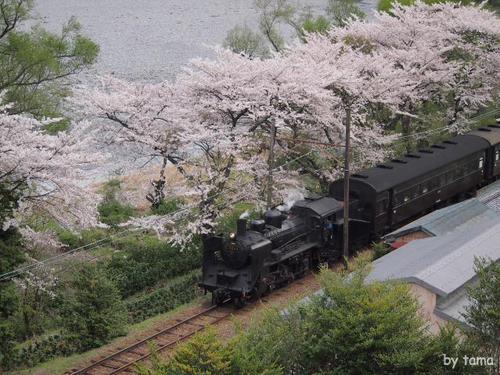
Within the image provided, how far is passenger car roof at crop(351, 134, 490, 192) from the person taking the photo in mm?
25984

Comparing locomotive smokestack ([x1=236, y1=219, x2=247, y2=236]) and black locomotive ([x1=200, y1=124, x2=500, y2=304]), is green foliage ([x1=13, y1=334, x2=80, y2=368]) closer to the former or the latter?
black locomotive ([x1=200, y1=124, x2=500, y2=304])

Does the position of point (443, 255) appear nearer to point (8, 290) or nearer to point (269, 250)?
point (269, 250)

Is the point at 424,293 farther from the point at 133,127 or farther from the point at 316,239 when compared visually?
the point at 133,127

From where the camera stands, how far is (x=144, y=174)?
4006 cm

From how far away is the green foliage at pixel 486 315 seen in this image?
1468 centimetres

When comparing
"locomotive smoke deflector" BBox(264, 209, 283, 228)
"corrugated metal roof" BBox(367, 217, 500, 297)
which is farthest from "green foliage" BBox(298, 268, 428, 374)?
"locomotive smoke deflector" BBox(264, 209, 283, 228)

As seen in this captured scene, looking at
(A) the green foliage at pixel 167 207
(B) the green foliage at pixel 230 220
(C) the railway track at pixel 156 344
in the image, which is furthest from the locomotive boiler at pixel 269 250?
(A) the green foliage at pixel 167 207

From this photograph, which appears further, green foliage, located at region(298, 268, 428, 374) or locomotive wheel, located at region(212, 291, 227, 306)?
locomotive wheel, located at region(212, 291, 227, 306)

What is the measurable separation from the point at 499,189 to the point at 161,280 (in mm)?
14370

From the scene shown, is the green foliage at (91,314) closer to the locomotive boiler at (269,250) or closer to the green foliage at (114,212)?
the locomotive boiler at (269,250)

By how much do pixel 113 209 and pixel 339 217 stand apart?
11341mm

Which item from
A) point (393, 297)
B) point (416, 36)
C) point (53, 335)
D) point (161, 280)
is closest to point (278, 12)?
point (416, 36)

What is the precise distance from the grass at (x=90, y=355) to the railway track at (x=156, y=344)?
15.3 inches

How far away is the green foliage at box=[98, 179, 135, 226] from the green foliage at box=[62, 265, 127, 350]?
10173 mm
